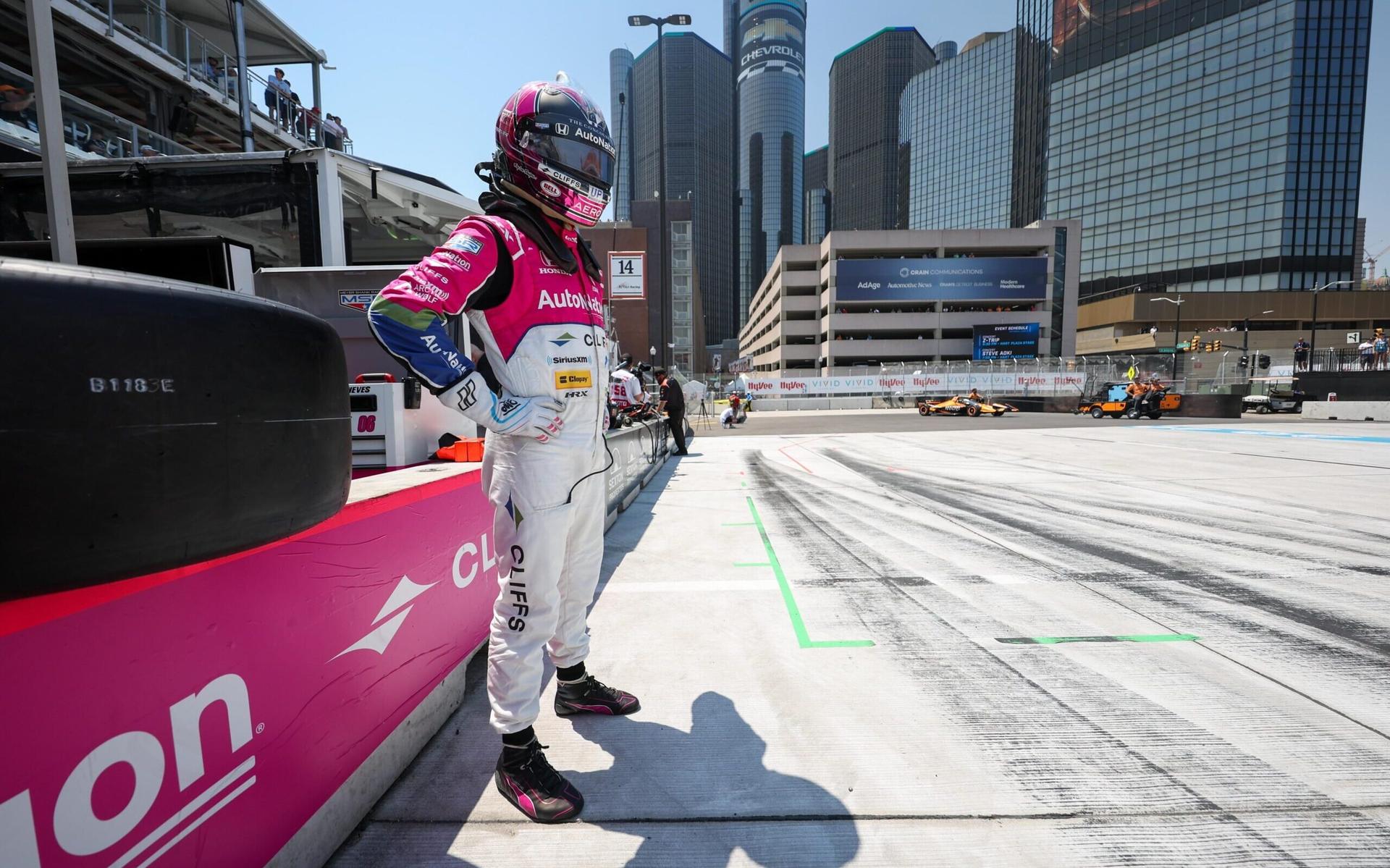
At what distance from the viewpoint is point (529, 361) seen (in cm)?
188

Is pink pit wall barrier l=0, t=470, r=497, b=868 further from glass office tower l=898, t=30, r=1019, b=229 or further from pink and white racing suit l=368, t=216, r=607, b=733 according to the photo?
glass office tower l=898, t=30, r=1019, b=229

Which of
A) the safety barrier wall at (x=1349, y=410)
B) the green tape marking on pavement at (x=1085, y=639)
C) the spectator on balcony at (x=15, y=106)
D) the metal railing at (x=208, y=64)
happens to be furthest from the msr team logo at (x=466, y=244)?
the safety barrier wall at (x=1349, y=410)

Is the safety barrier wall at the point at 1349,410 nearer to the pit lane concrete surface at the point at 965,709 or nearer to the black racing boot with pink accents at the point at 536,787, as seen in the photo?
the pit lane concrete surface at the point at 965,709

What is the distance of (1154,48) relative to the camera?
6988cm

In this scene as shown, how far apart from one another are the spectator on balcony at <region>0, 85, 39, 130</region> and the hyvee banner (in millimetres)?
28107

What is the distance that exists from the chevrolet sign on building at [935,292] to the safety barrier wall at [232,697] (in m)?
52.4

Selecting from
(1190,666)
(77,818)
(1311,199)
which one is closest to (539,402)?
(77,818)

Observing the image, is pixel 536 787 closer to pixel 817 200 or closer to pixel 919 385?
pixel 919 385

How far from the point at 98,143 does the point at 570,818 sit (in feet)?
37.2

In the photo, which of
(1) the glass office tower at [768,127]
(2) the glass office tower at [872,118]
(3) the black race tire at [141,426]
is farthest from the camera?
(1) the glass office tower at [768,127]

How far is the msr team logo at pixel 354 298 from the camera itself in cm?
448

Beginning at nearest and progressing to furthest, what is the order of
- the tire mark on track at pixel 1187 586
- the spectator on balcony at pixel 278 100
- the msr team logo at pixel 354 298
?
1. the tire mark on track at pixel 1187 586
2. the msr team logo at pixel 354 298
3. the spectator on balcony at pixel 278 100

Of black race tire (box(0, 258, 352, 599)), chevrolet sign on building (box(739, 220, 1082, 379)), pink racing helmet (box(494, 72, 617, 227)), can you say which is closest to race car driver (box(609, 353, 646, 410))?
pink racing helmet (box(494, 72, 617, 227))

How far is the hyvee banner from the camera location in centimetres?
3102
